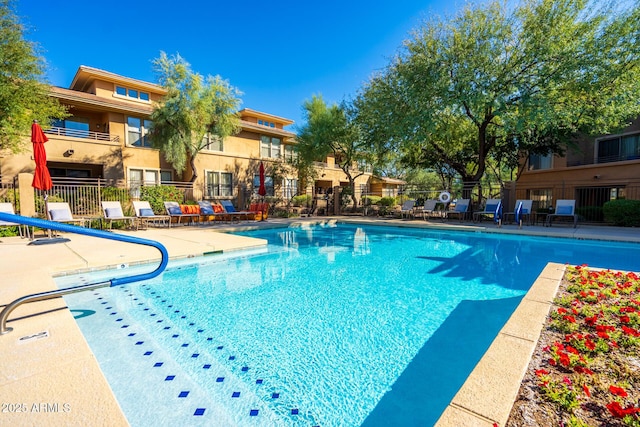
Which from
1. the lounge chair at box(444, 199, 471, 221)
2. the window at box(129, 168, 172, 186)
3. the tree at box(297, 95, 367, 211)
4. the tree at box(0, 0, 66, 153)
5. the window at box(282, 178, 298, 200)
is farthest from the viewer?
the window at box(282, 178, 298, 200)

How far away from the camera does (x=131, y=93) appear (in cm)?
1930

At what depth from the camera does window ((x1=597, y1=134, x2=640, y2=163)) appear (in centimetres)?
1576

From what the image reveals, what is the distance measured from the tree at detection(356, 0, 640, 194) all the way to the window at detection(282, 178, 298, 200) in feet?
36.7

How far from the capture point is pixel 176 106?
15.4 m

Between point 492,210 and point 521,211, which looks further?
point 492,210

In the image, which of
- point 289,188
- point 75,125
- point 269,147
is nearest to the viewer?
point 75,125

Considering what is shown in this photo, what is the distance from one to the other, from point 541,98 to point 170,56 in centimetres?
1713

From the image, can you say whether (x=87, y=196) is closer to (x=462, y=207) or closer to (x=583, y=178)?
(x=462, y=207)

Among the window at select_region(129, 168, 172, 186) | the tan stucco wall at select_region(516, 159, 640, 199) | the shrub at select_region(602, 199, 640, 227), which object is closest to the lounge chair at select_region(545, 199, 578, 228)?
the shrub at select_region(602, 199, 640, 227)

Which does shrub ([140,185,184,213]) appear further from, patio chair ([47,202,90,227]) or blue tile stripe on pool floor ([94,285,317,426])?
blue tile stripe on pool floor ([94,285,317,426])

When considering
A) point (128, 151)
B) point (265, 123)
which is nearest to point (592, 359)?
point (128, 151)

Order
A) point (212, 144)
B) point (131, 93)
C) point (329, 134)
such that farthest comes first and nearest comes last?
point (212, 144)
point (131, 93)
point (329, 134)

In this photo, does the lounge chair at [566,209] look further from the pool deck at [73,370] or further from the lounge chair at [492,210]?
the pool deck at [73,370]

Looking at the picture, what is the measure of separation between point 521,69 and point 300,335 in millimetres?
13654
